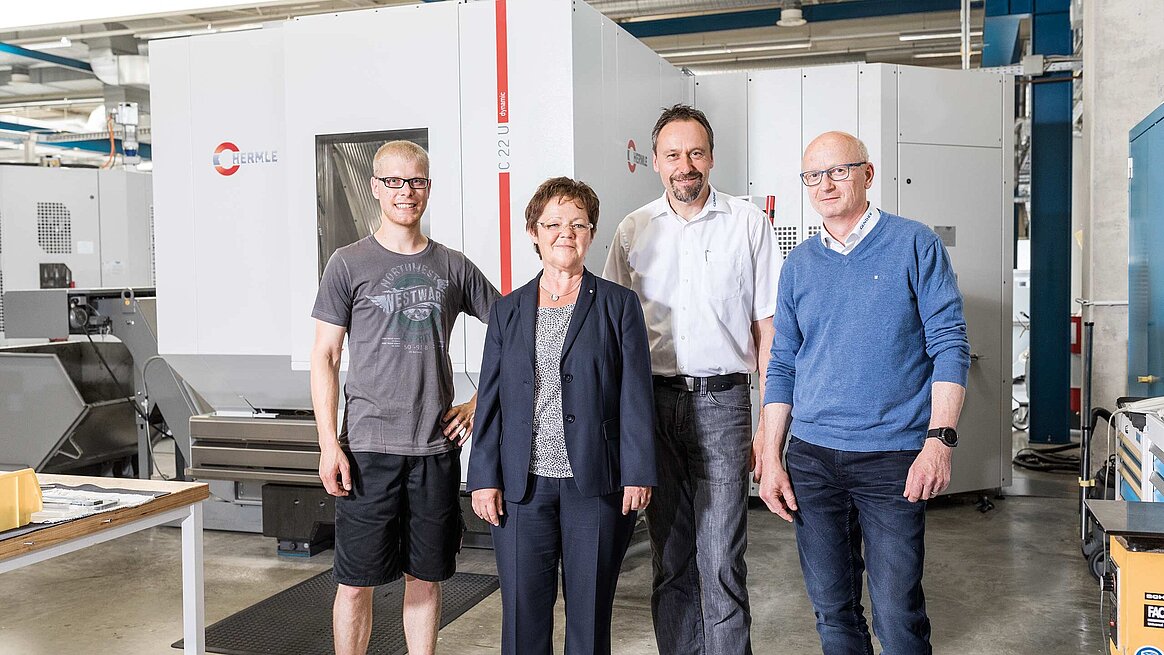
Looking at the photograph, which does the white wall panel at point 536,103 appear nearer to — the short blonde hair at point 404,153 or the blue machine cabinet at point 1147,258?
the short blonde hair at point 404,153

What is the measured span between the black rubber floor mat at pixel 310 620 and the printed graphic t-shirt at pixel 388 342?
104 centimetres

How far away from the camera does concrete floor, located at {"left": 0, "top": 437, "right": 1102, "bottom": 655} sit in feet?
10.8

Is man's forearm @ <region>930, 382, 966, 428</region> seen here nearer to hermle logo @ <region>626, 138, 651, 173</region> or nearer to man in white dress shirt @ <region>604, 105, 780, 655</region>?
man in white dress shirt @ <region>604, 105, 780, 655</region>

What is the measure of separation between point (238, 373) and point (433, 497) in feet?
6.42

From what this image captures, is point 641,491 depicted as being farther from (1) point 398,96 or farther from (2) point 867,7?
(2) point 867,7

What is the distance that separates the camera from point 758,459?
243 centimetres

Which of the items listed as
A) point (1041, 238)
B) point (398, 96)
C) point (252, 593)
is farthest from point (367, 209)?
point (1041, 238)

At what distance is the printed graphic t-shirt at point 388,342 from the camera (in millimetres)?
2473

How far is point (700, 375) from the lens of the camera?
7.90 feet

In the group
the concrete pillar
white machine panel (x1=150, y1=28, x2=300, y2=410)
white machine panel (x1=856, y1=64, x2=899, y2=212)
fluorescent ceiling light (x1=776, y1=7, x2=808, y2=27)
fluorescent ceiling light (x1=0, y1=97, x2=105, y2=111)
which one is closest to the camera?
white machine panel (x1=150, y1=28, x2=300, y2=410)

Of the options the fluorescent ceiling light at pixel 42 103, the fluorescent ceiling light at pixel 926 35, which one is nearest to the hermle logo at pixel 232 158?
the fluorescent ceiling light at pixel 926 35

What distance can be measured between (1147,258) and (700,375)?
231 centimetres

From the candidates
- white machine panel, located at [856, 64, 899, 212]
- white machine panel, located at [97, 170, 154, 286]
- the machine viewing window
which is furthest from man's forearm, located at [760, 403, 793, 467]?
white machine panel, located at [97, 170, 154, 286]

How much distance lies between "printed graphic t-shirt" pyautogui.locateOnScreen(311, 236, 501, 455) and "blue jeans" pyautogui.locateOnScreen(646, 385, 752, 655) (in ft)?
1.97
